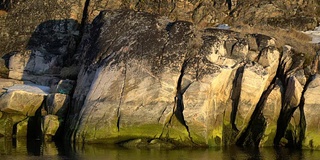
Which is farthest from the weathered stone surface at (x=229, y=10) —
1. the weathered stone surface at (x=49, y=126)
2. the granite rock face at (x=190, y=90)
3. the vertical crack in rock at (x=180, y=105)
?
the vertical crack in rock at (x=180, y=105)

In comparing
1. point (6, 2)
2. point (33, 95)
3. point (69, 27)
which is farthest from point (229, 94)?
point (6, 2)

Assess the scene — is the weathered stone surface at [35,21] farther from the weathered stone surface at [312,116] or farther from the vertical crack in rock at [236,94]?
the weathered stone surface at [312,116]

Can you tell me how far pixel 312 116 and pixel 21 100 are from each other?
1733 cm

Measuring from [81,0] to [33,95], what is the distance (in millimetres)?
15499

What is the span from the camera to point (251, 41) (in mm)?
39656

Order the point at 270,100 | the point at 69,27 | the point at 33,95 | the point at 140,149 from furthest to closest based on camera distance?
the point at 69,27 → the point at 33,95 → the point at 270,100 → the point at 140,149

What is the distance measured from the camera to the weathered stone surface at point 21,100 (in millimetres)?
40250

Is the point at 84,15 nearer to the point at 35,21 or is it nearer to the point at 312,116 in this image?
the point at 35,21

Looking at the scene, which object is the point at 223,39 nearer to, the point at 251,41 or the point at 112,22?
the point at 251,41

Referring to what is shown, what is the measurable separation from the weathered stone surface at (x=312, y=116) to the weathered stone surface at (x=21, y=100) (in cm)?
1621

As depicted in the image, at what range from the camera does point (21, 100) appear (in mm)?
40500

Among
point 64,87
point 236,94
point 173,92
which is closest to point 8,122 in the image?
point 64,87

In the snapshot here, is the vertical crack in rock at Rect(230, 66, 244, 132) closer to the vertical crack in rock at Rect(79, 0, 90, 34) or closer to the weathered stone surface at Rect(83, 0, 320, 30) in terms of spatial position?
the weathered stone surface at Rect(83, 0, 320, 30)

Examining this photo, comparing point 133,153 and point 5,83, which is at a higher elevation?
point 5,83
